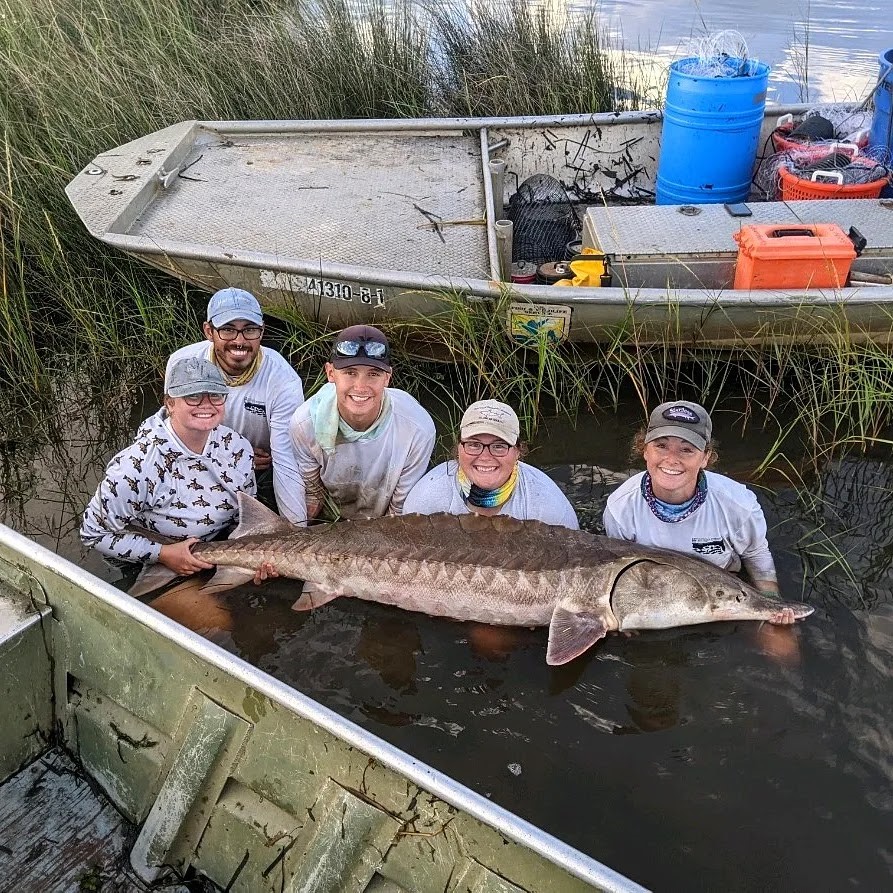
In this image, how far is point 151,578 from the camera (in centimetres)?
373

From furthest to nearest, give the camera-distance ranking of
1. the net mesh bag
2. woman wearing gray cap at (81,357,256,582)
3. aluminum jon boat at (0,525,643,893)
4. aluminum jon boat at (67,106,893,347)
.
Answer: the net mesh bag → aluminum jon boat at (67,106,893,347) → woman wearing gray cap at (81,357,256,582) → aluminum jon boat at (0,525,643,893)

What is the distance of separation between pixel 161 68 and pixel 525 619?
21.0ft

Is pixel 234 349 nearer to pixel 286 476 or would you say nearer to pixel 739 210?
pixel 286 476

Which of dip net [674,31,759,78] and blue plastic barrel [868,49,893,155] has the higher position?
dip net [674,31,759,78]

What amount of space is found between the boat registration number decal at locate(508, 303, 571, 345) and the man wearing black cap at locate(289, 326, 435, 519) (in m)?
1.09

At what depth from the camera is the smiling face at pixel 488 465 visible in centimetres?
347

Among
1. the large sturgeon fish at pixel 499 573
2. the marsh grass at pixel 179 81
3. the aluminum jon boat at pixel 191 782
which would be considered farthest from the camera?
the marsh grass at pixel 179 81

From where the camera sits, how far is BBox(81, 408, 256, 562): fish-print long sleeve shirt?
364 cm

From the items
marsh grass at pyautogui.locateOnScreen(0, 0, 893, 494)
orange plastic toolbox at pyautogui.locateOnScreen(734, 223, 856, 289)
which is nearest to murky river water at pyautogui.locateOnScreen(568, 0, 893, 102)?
marsh grass at pyautogui.locateOnScreen(0, 0, 893, 494)

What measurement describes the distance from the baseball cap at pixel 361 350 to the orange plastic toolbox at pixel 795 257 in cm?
229

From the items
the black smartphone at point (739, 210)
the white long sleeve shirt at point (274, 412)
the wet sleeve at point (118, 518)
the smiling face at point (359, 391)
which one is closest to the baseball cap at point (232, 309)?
the white long sleeve shirt at point (274, 412)

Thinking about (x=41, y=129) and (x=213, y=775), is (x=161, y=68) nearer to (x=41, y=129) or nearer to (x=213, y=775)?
(x=41, y=129)

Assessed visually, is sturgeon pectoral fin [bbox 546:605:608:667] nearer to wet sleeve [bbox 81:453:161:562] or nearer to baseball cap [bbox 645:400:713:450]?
baseball cap [bbox 645:400:713:450]

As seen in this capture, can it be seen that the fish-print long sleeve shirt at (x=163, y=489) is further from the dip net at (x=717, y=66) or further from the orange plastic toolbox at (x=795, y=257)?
the dip net at (x=717, y=66)
